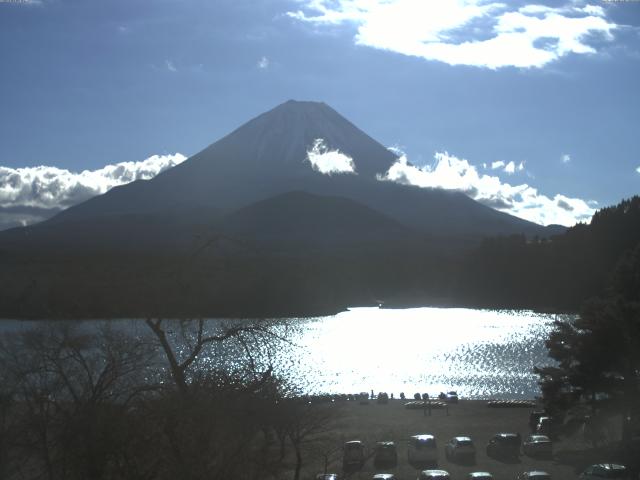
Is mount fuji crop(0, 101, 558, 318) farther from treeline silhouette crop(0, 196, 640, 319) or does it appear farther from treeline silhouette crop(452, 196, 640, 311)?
treeline silhouette crop(452, 196, 640, 311)

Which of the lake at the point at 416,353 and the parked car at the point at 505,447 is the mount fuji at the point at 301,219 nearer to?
the lake at the point at 416,353

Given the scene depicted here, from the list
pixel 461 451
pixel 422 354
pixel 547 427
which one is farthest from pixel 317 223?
pixel 461 451

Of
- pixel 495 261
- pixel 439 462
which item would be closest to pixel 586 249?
pixel 495 261

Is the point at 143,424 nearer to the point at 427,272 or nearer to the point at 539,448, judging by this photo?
the point at 539,448

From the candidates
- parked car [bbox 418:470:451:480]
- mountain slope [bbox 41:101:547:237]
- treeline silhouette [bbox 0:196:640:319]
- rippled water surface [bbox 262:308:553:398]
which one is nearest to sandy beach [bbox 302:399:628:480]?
parked car [bbox 418:470:451:480]

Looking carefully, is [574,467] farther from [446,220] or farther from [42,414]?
[446,220]
